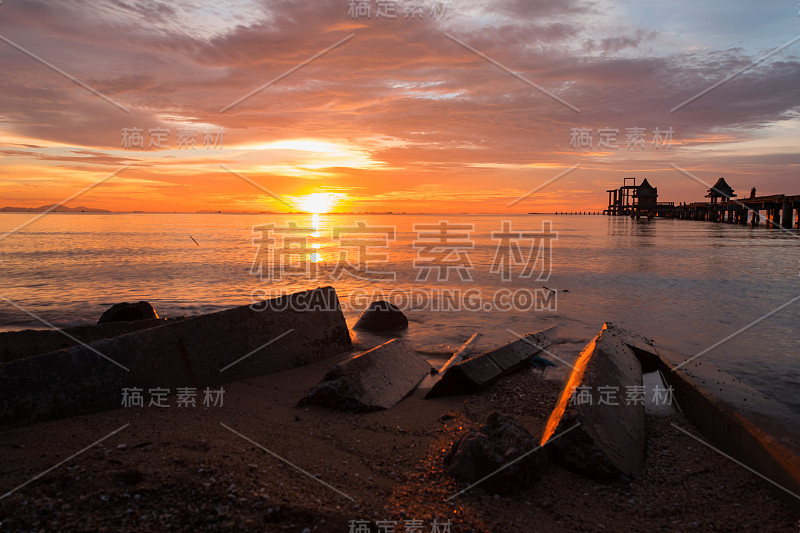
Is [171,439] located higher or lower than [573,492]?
higher

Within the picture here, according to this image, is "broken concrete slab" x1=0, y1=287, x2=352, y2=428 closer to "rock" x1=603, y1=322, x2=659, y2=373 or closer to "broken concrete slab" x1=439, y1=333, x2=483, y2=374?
"broken concrete slab" x1=439, y1=333, x2=483, y2=374

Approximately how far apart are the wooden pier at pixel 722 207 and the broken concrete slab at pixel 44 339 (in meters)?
45.7

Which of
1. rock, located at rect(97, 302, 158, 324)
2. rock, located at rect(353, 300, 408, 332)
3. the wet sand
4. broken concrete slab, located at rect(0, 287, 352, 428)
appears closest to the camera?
the wet sand

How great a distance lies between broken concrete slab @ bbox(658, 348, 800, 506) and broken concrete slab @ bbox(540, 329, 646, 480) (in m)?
0.60

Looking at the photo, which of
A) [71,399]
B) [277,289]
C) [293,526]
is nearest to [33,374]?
[71,399]

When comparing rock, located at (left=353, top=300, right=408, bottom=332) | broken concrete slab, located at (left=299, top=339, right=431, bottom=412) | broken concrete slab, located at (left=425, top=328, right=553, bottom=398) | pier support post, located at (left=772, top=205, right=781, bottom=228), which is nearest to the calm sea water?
rock, located at (left=353, top=300, right=408, bottom=332)

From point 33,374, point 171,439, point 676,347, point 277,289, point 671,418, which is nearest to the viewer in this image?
point 171,439

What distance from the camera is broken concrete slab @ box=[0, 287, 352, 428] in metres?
3.91

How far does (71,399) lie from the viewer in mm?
4051

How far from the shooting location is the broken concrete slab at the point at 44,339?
5.34 meters

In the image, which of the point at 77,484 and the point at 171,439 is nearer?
the point at 77,484

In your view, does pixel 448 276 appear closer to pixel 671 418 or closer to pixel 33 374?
pixel 671 418

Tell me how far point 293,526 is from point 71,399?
2662mm

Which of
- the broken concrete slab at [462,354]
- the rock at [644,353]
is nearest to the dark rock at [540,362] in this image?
the broken concrete slab at [462,354]
